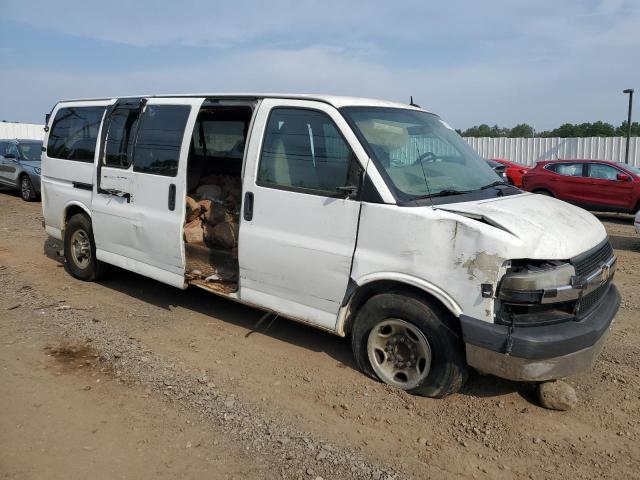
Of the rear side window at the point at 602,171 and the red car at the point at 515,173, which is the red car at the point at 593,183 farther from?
the red car at the point at 515,173

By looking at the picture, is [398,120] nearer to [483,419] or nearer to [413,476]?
[483,419]

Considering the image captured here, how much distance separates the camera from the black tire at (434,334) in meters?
3.72

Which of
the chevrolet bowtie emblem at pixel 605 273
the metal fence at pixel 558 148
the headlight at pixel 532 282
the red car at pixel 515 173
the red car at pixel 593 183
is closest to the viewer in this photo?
the headlight at pixel 532 282

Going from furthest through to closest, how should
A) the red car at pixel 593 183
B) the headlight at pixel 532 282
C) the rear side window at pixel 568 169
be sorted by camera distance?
the rear side window at pixel 568 169 → the red car at pixel 593 183 → the headlight at pixel 532 282

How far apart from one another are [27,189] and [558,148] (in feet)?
70.0

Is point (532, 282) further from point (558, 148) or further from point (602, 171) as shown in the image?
point (558, 148)

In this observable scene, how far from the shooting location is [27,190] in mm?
15203

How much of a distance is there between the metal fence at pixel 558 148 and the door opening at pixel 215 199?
21019mm

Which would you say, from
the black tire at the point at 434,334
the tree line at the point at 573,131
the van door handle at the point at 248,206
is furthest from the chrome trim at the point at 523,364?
the tree line at the point at 573,131

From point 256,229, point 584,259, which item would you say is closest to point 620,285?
point 584,259

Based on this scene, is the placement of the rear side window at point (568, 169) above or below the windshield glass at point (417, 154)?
below

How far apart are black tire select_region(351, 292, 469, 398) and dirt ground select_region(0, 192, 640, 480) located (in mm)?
171

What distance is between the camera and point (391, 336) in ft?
Result: 13.3

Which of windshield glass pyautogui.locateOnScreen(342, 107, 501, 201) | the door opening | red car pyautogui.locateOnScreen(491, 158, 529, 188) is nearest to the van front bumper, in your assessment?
windshield glass pyautogui.locateOnScreen(342, 107, 501, 201)
